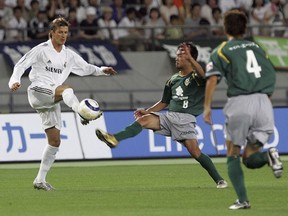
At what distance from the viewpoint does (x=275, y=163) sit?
35.5ft

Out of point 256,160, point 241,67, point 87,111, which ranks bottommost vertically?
point 256,160

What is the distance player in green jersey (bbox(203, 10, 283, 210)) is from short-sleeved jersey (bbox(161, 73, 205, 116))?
3.20 metres

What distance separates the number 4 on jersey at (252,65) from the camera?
10961 mm

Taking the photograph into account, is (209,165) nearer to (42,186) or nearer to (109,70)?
(109,70)

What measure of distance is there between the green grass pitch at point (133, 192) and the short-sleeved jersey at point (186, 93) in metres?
1.09

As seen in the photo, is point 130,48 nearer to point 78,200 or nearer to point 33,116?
point 33,116

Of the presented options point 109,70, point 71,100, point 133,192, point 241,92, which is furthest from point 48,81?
point 241,92

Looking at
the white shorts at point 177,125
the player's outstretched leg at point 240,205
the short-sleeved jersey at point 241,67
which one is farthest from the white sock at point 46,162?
the short-sleeved jersey at point 241,67

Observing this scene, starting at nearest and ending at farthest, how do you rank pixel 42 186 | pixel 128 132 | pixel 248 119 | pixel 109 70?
pixel 248 119
pixel 128 132
pixel 42 186
pixel 109 70

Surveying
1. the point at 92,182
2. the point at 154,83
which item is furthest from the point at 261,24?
the point at 92,182

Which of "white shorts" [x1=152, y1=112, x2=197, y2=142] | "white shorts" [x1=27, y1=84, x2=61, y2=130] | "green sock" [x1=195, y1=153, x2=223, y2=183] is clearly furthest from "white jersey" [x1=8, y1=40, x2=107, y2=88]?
"green sock" [x1=195, y1=153, x2=223, y2=183]

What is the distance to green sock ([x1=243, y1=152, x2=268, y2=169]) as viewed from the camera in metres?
11.1

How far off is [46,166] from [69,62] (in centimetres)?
153

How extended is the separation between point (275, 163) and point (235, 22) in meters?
1.50
